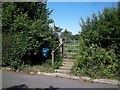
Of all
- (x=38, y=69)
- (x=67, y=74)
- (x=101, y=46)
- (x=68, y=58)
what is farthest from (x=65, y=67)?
(x=101, y=46)

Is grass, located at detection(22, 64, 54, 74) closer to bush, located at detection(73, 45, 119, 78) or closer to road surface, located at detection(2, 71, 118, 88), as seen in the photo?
road surface, located at detection(2, 71, 118, 88)

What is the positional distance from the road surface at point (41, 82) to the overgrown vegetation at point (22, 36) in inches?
83.6

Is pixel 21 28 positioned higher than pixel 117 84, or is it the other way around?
pixel 21 28

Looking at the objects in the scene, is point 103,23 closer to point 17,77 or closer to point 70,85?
point 70,85

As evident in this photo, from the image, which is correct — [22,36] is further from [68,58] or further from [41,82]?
[41,82]

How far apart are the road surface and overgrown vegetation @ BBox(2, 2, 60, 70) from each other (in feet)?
6.97

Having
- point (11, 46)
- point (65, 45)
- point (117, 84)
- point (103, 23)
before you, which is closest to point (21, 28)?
point (11, 46)

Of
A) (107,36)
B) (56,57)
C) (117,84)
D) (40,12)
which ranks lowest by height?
(117,84)

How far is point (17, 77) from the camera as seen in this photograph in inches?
498

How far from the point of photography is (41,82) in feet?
37.6

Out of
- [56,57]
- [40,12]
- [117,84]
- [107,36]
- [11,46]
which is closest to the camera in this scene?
[117,84]

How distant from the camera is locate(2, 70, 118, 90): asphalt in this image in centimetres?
1087

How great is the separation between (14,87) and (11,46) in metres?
4.95

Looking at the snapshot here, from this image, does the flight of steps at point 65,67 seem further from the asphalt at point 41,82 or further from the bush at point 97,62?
the asphalt at point 41,82
